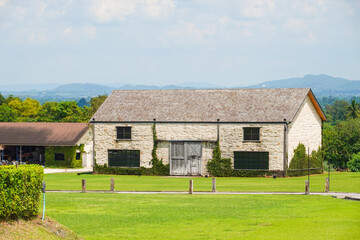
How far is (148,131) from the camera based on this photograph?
56.3m

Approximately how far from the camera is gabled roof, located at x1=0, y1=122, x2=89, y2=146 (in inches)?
2712

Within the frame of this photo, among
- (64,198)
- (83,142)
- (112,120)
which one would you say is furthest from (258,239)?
(83,142)

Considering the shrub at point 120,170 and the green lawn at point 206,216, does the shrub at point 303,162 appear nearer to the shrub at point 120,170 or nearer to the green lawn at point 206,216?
the shrub at point 120,170

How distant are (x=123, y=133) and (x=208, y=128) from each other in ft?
25.9

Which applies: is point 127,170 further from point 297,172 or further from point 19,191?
point 19,191

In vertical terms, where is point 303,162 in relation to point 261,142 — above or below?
below

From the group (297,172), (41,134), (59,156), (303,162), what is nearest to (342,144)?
(303,162)

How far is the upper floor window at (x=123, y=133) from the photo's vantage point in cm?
5688

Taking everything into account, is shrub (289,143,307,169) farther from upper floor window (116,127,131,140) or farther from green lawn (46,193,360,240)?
green lawn (46,193,360,240)

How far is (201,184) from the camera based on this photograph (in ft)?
151

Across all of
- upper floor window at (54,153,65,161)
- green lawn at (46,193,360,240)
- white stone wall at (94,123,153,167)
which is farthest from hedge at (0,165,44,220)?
upper floor window at (54,153,65,161)

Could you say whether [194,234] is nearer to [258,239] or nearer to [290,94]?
[258,239]

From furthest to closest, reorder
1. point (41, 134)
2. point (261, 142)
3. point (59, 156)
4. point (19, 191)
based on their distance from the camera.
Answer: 1. point (41, 134)
2. point (59, 156)
3. point (261, 142)
4. point (19, 191)

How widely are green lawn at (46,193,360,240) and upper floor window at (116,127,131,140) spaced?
2089 centimetres
